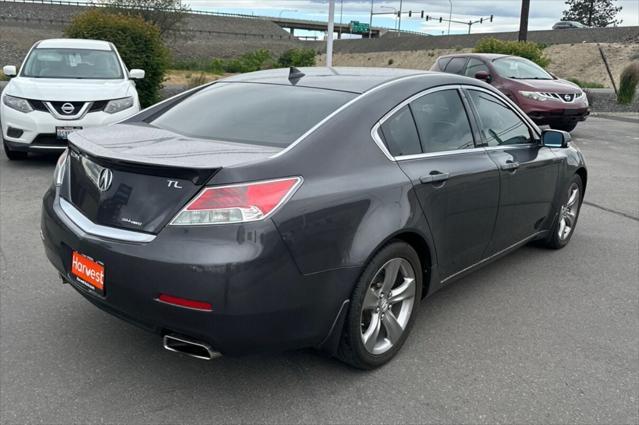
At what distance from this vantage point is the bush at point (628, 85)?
18891 mm

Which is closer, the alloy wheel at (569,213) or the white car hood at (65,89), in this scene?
the alloy wheel at (569,213)

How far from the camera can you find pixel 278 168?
2.70 meters

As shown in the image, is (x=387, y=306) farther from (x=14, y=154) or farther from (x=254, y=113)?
(x=14, y=154)

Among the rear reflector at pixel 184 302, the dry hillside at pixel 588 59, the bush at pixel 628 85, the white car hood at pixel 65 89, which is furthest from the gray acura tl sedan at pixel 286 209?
the dry hillside at pixel 588 59

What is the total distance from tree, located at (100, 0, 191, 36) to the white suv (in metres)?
31.9

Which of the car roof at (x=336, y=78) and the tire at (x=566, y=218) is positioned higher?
the car roof at (x=336, y=78)

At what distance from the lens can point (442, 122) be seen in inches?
148

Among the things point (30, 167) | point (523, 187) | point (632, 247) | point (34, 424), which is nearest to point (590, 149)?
point (632, 247)

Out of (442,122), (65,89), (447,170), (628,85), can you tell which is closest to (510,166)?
(442,122)

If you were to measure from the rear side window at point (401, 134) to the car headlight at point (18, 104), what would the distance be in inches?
238

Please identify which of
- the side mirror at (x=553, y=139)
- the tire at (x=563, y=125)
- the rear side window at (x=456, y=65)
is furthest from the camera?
the rear side window at (x=456, y=65)

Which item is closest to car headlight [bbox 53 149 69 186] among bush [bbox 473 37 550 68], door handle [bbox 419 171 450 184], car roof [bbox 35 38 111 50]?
door handle [bbox 419 171 450 184]

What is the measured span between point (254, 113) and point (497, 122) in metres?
1.88

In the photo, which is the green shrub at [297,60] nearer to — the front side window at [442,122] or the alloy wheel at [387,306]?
the front side window at [442,122]
